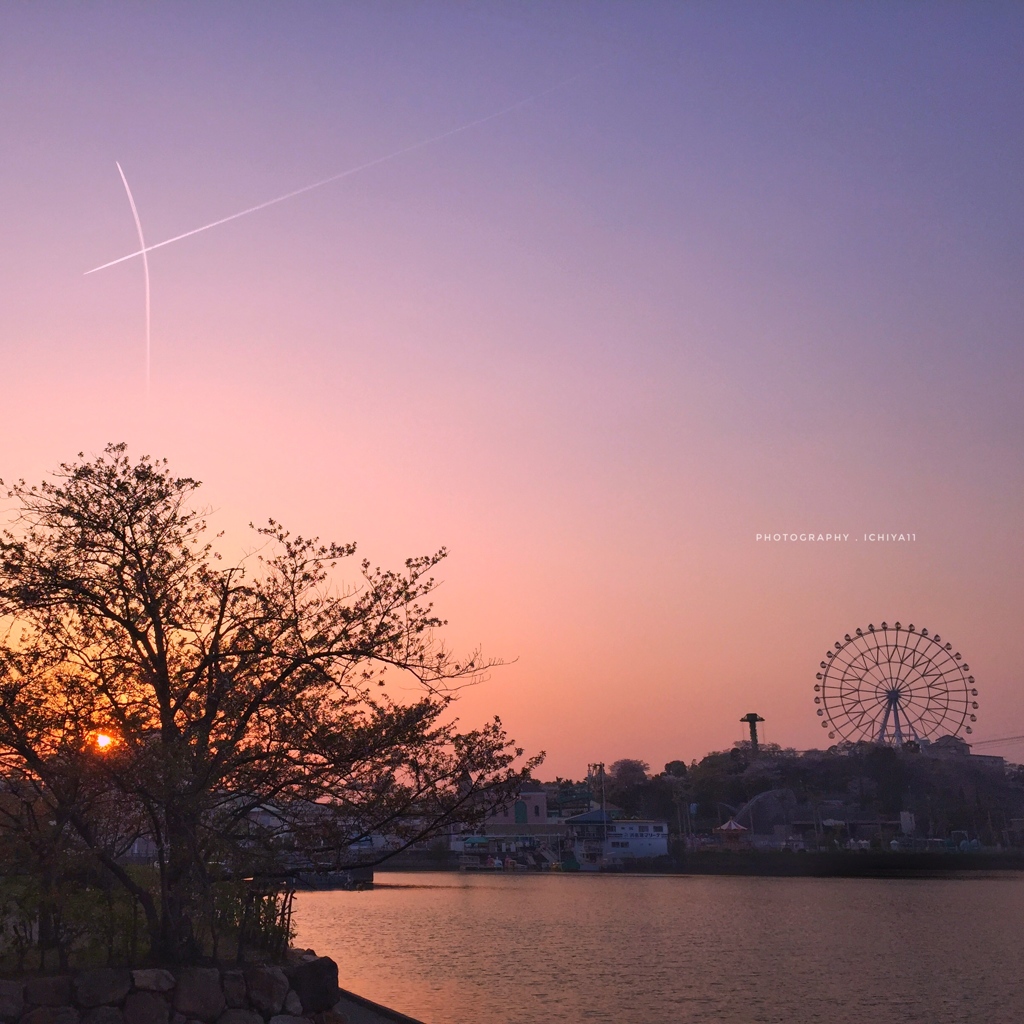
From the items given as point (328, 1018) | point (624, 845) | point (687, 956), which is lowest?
point (687, 956)

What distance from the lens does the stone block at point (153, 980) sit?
16922mm

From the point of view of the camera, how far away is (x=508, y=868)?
513ft

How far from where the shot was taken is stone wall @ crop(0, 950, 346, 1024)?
54.2 ft

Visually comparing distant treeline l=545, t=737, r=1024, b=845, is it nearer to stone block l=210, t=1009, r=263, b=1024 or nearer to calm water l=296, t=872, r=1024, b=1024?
calm water l=296, t=872, r=1024, b=1024

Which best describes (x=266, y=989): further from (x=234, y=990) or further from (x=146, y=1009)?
(x=146, y=1009)

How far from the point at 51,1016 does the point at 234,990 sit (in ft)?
8.80

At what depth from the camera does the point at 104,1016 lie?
54.2ft

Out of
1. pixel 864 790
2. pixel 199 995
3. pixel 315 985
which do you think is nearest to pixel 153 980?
pixel 199 995

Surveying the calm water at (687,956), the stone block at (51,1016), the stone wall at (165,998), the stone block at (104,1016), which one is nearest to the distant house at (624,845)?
the calm water at (687,956)

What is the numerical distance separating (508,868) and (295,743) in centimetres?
14572

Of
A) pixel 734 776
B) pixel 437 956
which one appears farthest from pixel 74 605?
pixel 734 776

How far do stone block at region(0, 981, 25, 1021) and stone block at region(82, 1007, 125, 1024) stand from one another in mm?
959

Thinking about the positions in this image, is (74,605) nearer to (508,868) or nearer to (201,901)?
(201,901)

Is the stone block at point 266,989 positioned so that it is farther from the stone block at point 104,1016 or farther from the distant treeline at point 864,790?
the distant treeline at point 864,790
